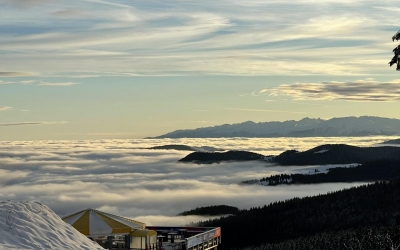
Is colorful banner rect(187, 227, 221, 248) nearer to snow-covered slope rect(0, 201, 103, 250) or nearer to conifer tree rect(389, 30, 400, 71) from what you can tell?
snow-covered slope rect(0, 201, 103, 250)

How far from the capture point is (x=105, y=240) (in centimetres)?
5100

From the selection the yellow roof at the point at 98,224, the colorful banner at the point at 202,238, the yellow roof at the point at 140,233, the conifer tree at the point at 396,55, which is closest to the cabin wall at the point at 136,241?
the yellow roof at the point at 140,233

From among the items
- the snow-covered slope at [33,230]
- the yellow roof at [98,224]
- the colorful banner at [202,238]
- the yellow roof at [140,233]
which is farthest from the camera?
the colorful banner at [202,238]

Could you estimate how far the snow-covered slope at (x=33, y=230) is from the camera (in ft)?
107

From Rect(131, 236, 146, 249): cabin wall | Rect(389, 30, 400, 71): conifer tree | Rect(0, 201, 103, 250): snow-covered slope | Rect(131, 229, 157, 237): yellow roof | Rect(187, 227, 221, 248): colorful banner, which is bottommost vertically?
Rect(187, 227, 221, 248): colorful banner

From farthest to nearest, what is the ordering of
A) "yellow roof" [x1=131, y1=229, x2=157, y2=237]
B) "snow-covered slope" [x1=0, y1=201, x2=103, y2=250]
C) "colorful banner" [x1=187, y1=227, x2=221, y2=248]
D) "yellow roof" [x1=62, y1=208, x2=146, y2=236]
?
"colorful banner" [x1=187, y1=227, x2=221, y2=248]
"yellow roof" [x1=131, y1=229, x2=157, y2=237]
"yellow roof" [x1=62, y1=208, x2=146, y2=236]
"snow-covered slope" [x1=0, y1=201, x2=103, y2=250]

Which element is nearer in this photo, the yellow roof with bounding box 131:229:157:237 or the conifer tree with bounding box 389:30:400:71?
the conifer tree with bounding box 389:30:400:71

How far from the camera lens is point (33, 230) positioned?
3425cm

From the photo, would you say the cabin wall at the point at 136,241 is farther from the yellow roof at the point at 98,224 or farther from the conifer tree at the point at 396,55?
the conifer tree at the point at 396,55

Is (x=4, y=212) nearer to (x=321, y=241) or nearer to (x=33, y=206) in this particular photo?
(x=33, y=206)

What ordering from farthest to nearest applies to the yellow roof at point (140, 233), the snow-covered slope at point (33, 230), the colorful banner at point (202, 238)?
1. the colorful banner at point (202, 238)
2. the yellow roof at point (140, 233)
3. the snow-covered slope at point (33, 230)

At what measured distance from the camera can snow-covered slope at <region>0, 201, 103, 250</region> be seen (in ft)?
107

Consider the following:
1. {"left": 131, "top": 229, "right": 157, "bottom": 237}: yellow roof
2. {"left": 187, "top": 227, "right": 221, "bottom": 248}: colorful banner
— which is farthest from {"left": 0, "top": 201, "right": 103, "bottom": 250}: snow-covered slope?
{"left": 187, "top": 227, "right": 221, "bottom": 248}: colorful banner

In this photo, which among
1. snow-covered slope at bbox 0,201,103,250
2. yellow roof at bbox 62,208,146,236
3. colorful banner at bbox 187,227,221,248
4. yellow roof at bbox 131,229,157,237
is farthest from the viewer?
colorful banner at bbox 187,227,221,248
